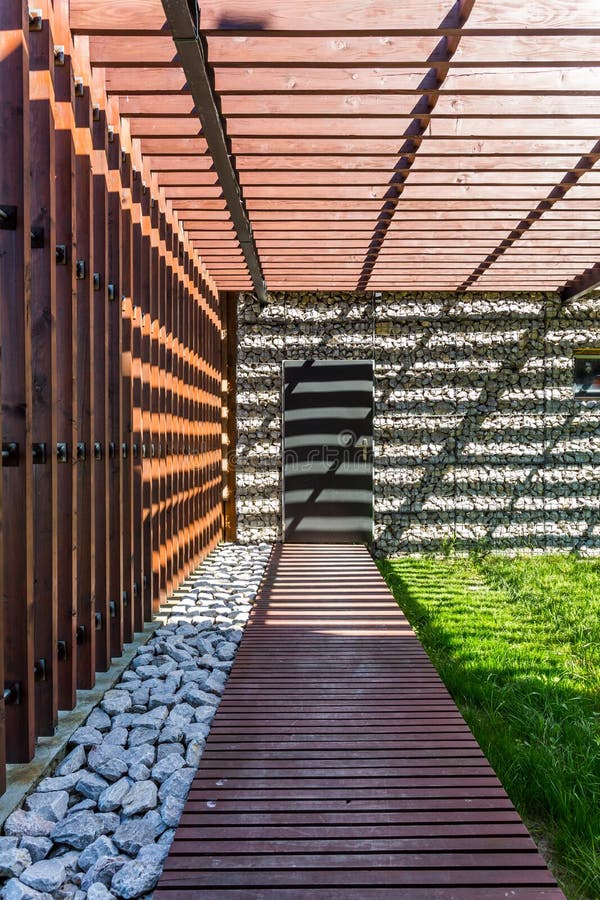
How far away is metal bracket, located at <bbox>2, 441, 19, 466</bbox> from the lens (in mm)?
2576

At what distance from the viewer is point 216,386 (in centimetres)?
857

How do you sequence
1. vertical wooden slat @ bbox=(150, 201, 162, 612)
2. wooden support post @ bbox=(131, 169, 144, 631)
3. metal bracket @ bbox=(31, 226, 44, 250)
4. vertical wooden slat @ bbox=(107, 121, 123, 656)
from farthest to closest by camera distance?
vertical wooden slat @ bbox=(150, 201, 162, 612)
wooden support post @ bbox=(131, 169, 144, 631)
vertical wooden slat @ bbox=(107, 121, 123, 656)
metal bracket @ bbox=(31, 226, 44, 250)

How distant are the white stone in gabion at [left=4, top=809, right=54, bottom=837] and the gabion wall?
6.58 meters

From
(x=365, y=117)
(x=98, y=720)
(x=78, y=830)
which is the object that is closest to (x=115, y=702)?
(x=98, y=720)

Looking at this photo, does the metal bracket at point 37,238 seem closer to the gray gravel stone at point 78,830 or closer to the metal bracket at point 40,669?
the metal bracket at point 40,669

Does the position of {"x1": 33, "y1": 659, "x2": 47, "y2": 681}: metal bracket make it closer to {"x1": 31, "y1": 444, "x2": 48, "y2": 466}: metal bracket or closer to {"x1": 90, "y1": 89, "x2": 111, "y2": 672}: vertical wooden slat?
{"x1": 31, "y1": 444, "x2": 48, "y2": 466}: metal bracket

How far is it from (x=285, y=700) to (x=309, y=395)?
19.0 feet

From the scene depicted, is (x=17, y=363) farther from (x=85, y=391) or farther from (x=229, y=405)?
(x=229, y=405)

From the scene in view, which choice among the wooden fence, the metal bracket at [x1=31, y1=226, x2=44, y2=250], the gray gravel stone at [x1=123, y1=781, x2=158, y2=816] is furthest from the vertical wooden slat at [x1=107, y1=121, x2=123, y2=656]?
the gray gravel stone at [x1=123, y1=781, x2=158, y2=816]

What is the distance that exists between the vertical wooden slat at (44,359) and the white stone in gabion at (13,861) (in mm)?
797

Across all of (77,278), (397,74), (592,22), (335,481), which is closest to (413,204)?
(397,74)

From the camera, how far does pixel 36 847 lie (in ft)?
7.34

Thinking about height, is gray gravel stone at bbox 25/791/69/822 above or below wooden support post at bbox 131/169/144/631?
below

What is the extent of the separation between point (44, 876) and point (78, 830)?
0.90 ft
